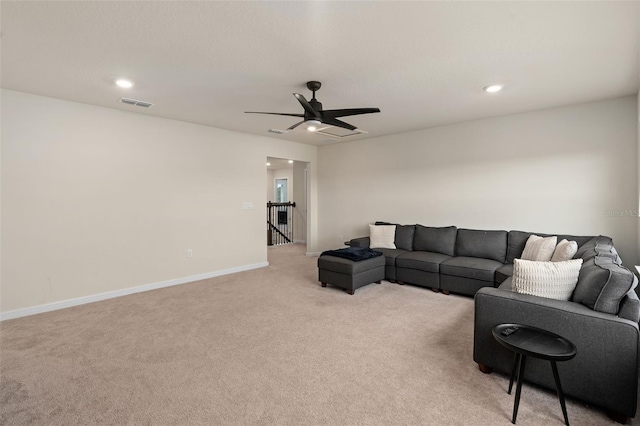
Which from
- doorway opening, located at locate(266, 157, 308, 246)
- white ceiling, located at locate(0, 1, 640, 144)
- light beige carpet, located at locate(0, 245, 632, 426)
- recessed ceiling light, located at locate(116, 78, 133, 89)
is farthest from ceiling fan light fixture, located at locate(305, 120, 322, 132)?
doorway opening, located at locate(266, 157, 308, 246)

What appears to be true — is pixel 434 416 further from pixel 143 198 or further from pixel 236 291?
pixel 143 198

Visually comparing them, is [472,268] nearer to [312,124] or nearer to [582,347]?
[582,347]

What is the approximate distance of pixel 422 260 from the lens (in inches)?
180

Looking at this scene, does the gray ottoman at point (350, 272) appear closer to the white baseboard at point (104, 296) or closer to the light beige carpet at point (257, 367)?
the light beige carpet at point (257, 367)

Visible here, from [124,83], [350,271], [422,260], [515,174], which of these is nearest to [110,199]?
[124,83]

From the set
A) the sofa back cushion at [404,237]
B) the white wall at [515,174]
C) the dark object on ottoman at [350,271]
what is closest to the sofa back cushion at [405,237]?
the sofa back cushion at [404,237]

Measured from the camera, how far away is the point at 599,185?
158 inches

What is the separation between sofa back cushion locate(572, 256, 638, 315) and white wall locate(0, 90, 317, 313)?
505 cm

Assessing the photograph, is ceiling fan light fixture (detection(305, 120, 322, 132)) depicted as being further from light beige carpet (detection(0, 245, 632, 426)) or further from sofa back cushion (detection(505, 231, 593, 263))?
sofa back cushion (detection(505, 231, 593, 263))

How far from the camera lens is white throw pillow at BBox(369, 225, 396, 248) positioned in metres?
5.52

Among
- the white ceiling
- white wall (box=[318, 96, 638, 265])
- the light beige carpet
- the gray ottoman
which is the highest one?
the white ceiling

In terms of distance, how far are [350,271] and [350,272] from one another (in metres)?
0.01

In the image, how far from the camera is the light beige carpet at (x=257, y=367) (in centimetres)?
195

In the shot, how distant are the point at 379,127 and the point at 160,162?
375cm
